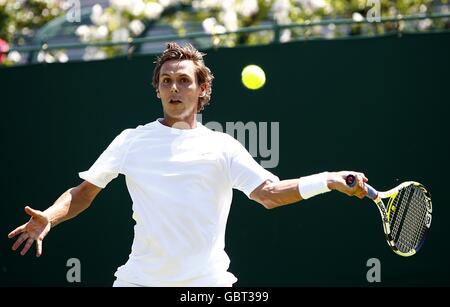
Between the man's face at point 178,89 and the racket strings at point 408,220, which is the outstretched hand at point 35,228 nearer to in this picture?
the man's face at point 178,89

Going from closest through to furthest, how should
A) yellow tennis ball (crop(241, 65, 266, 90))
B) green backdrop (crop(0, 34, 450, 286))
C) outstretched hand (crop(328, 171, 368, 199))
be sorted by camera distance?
outstretched hand (crop(328, 171, 368, 199))
green backdrop (crop(0, 34, 450, 286))
yellow tennis ball (crop(241, 65, 266, 90))

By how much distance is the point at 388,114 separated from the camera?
6.18m

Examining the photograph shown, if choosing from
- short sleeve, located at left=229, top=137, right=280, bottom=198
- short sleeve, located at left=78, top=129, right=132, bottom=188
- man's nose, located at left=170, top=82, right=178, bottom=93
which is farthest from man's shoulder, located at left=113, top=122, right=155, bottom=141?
short sleeve, located at left=229, top=137, right=280, bottom=198

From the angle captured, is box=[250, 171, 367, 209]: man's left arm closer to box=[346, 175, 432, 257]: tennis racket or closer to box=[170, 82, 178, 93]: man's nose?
box=[170, 82, 178, 93]: man's nose

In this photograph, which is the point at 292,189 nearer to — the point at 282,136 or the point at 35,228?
the point at 35,228

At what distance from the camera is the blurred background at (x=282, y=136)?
6.14m

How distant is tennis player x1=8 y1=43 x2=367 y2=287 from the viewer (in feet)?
12.7

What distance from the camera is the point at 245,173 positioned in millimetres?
3893

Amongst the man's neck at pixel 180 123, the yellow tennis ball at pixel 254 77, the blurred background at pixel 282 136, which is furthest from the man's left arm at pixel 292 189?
the yellow tennis ball at pixel 254 77

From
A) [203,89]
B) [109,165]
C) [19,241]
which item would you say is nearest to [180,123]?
[203,89]

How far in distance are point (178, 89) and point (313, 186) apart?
0.86m

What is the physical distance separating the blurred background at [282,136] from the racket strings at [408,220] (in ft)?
5.43
